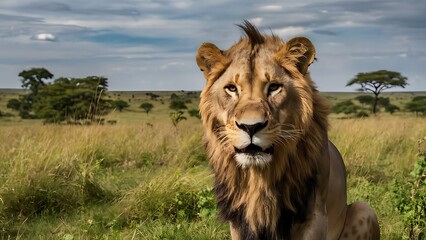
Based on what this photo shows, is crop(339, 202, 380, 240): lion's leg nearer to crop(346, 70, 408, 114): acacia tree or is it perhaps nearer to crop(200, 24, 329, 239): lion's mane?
crop(200, 24, 329, 239): lion's mane

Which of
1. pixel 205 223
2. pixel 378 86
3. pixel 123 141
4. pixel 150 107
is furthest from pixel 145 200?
pixel 150 107

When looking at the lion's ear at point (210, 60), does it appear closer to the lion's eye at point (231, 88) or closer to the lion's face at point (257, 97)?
the lion's face at point (257, 97)

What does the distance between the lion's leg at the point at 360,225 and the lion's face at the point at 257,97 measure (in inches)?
40.9

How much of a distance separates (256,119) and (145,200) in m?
3.14

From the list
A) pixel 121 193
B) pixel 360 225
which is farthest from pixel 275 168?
pixel 121 193

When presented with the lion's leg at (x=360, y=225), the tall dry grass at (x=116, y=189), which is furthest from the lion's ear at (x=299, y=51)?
the tall dry grass at (x=116, y=189)

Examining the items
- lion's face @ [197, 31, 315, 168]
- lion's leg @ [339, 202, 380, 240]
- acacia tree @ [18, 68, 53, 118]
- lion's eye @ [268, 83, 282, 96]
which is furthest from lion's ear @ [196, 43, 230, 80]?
acacia tree @ [18, 68, 53, 118]

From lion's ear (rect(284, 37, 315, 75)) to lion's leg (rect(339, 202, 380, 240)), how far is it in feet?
3.92

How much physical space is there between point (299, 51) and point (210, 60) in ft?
1.49

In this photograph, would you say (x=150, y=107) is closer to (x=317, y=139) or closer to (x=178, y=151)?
(x=178, y=151)

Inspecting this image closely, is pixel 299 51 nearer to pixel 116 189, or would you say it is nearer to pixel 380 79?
pixel 116 189

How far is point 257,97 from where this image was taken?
9.07 ft

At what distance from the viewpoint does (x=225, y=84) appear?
2.89 metres

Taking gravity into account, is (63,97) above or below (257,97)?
below
